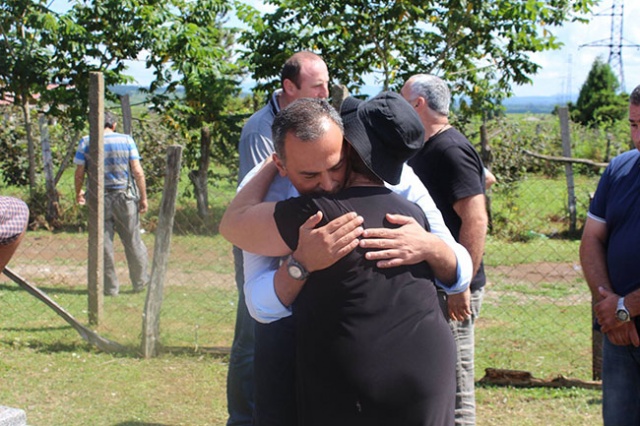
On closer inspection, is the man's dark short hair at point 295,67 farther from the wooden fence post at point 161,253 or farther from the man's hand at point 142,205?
the man's hand at point 142,205

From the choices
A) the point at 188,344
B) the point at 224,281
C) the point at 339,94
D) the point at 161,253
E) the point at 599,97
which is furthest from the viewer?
the point at 599,97

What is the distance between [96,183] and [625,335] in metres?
4.06

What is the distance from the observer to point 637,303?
A: 298cm

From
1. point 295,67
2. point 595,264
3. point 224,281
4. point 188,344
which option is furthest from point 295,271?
point 224,281

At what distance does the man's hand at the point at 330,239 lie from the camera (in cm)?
194

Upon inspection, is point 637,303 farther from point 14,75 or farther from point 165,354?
point 14,75

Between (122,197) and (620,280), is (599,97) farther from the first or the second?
(620,280)

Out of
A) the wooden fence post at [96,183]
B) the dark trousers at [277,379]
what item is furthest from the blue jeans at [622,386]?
the wooden fence post at [96,183]

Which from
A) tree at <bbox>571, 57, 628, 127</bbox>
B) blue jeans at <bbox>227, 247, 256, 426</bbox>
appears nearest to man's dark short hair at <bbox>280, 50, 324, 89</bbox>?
blue jeans at <bbox>227, 247, 256, 426</bbox>

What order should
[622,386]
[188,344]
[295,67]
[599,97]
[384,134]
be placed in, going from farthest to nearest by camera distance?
[599,97]
[188,344]
[295,67]
[622,386]
[384,134]

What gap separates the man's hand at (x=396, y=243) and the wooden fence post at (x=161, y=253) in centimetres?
351

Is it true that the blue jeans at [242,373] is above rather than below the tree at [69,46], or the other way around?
below

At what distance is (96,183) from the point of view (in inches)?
227

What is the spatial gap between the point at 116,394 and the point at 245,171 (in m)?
2.04
